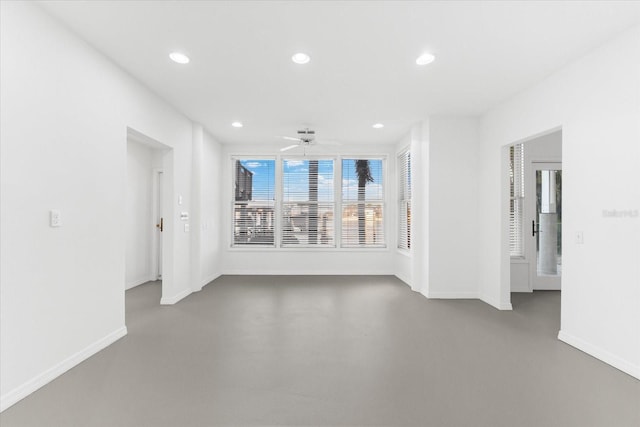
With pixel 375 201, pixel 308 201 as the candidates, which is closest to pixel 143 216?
pixel 308 201

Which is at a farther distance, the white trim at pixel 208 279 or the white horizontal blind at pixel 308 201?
the white horizontal blind at pixel 308 201

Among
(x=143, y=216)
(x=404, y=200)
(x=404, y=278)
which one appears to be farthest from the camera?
(x=404, y=200)

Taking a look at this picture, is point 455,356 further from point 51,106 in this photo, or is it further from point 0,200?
point 51,106

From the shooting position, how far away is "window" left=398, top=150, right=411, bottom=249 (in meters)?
5.94

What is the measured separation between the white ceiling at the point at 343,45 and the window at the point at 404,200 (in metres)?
1.84

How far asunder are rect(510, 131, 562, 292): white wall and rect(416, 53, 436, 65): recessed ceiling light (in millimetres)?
3182

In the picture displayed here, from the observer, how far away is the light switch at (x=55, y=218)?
2338 millimetres

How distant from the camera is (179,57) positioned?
2959mm

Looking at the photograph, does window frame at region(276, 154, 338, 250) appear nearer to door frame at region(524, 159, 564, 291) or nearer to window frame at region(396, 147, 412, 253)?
window frame at region(396, 147, 412, 253)

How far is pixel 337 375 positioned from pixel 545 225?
476 cm

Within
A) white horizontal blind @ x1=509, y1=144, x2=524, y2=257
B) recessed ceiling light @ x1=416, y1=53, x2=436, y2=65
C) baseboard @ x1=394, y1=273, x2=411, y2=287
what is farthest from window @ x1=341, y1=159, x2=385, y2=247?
recessed ceiling light @ x1=416, y1=53, x2=436, y2=65

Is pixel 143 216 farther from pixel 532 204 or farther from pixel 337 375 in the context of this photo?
pixel 532 204

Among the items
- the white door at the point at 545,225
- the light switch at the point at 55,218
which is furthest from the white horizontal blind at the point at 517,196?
the light switch at the point at 55,218

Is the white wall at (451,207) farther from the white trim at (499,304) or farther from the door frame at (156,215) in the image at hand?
the door frame at (156,215)
